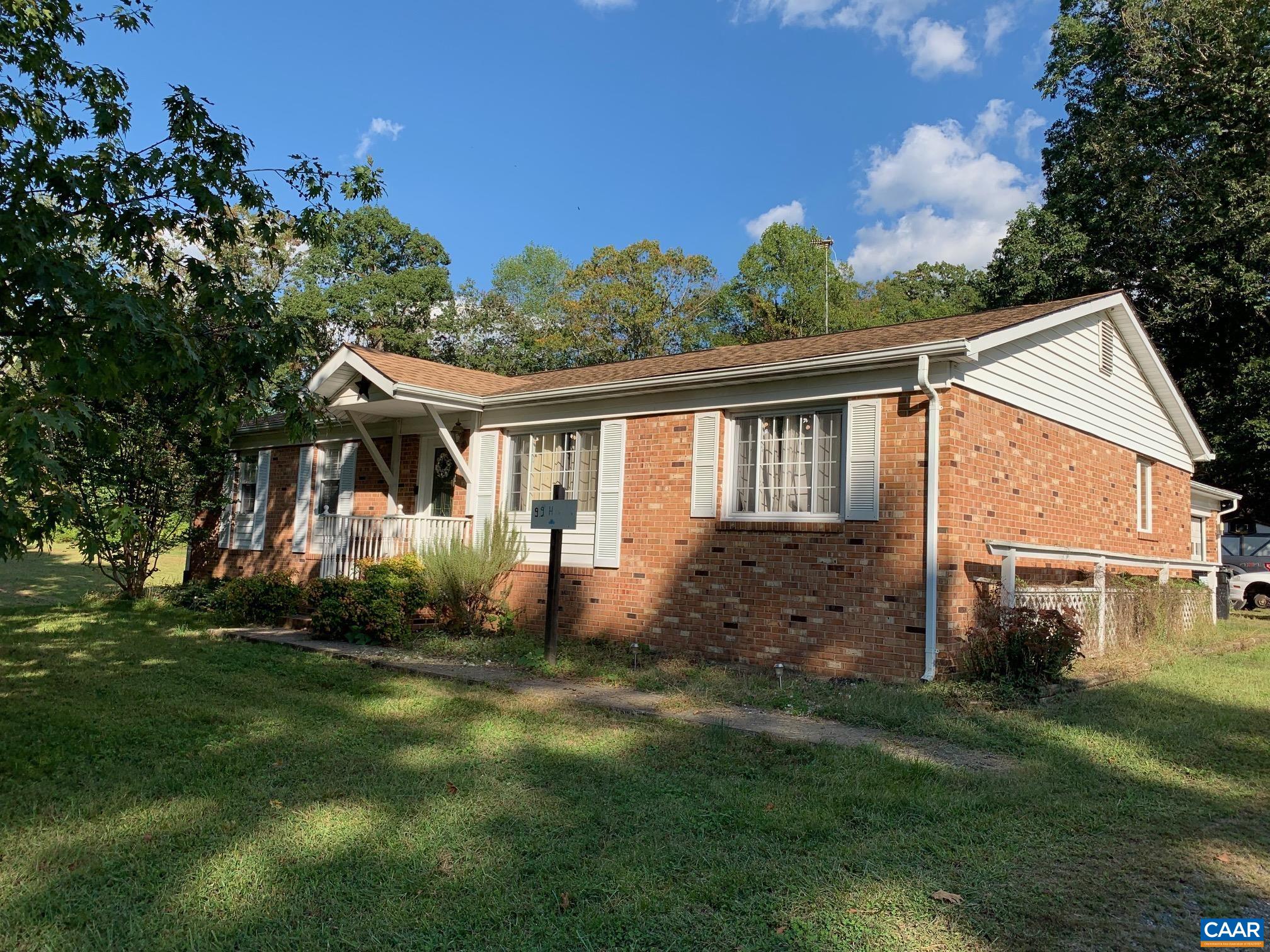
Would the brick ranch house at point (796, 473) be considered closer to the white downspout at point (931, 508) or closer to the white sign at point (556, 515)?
the white downspout at point (931, 508)

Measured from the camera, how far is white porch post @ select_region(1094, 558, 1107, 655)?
388 inches

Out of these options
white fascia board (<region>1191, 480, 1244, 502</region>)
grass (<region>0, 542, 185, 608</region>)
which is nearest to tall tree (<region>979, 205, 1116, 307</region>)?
white fascia board (<region>1191, 480, 1244, 502</region>)

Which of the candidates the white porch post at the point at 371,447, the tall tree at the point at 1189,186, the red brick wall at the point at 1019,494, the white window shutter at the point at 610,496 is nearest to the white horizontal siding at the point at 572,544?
the white window shutter at the point at 610,496

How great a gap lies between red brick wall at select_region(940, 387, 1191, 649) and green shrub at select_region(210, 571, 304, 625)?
30.2ft

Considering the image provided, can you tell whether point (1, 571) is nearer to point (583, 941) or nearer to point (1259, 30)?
point (583, 941)

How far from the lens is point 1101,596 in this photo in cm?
987

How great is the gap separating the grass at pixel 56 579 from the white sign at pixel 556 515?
797cm

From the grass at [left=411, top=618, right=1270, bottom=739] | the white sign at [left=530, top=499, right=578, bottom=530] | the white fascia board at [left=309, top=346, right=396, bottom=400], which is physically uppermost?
the white fascia board at [left=309, top=346, right=396, bottom=400]

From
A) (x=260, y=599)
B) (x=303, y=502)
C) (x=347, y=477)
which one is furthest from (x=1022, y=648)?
(x=303, y=502)

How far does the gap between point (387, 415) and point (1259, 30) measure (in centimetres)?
2071

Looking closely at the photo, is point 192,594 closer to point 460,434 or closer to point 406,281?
point 460,434

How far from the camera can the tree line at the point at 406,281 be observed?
15.8 ft

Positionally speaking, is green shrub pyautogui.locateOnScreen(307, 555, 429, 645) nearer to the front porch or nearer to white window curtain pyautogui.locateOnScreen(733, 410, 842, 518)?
the front porch

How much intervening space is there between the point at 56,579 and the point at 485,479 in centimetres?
1496
